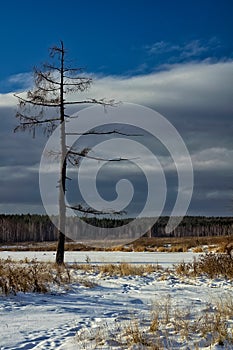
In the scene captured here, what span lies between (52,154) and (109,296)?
9201 mm

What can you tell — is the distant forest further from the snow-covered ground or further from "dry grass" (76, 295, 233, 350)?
"dry grass" (76, 295, 233, 350)

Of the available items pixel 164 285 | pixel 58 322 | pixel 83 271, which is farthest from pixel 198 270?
pixel 58 322

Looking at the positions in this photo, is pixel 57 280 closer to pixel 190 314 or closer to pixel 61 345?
pixel 190 314

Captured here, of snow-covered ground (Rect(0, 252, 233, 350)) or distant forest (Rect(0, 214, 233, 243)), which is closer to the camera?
snow-covered ground (Rect(0, 252, 233, 350))

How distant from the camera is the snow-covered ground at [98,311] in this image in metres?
6.09

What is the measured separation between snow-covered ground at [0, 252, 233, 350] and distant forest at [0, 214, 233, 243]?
298 feet

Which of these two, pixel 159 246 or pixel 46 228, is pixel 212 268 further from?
pixel 46 228

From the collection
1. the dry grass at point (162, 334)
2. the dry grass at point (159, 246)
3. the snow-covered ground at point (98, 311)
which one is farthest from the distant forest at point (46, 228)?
the dry grass at point (162, 334)

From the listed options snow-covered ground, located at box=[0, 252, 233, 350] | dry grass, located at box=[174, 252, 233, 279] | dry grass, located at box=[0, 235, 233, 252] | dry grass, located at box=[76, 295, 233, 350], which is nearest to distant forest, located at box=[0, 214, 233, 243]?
dry grass, located at box=[0, 235, 233, 252]

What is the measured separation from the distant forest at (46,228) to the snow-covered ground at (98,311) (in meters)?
90.9

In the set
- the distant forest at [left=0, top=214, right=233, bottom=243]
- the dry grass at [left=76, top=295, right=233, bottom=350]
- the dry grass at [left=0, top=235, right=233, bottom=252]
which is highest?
the distant forest at [left=0, top=214, right=233, bottom=243]

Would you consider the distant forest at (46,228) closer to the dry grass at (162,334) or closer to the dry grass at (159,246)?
the dry grass at (159,246)

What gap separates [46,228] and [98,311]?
121 meters

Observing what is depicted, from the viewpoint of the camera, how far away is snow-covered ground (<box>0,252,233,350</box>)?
6.09m
